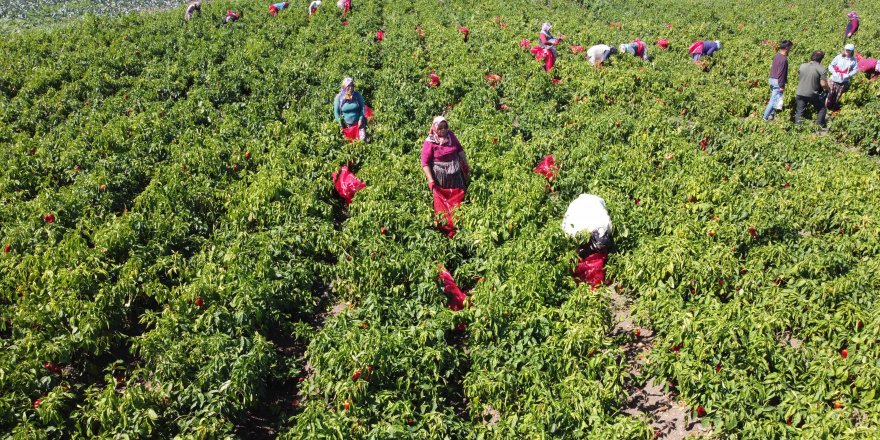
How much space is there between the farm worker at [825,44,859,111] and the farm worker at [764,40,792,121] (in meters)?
1.05

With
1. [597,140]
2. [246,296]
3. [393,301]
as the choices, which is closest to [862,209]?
[597,140]

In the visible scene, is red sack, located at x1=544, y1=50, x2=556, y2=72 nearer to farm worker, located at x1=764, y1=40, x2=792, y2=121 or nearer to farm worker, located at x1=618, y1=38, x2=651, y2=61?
farm worker, located at x1=618, y1=38, x2=651, y2=61

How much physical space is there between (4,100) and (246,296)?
36.1 feet

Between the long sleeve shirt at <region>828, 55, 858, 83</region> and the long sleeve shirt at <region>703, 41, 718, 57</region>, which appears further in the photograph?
the long sleeve shirt at <region>703, 41, 718, 57</region>

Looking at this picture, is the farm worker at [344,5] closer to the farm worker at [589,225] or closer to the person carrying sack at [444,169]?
the person carrying sack at [444,169]

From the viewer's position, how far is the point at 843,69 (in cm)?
1174

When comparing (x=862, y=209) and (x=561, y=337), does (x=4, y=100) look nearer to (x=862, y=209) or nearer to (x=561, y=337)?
(x=561, y=337)

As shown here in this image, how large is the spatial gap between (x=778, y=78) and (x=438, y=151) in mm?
8004

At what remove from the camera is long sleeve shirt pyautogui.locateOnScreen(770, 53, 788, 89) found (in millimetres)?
11406

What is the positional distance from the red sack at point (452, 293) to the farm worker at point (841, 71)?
10.2 metres

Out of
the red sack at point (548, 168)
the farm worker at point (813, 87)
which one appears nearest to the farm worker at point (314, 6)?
the red sack at point (548, 168)

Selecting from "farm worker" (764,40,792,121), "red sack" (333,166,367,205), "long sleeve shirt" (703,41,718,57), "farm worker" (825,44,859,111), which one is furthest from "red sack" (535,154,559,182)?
"long sleeve shirt" (703,41,718,57)

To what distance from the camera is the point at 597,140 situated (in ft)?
31.3

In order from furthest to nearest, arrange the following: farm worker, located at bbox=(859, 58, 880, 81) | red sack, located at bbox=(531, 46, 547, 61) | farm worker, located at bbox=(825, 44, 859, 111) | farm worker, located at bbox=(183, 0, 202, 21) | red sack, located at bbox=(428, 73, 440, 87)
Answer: farm worker, located at bbox=(183, 0, 202, 21) → red sack, located at bbox=(531, 46, 547, 61) → red sack, located at bbox=(428, 73, 440, 87) → farm worker, located at bbox=(859, 58, 880, 81) → farm worker, located at bbox=(825, 44, 859, 111)
